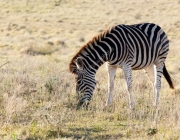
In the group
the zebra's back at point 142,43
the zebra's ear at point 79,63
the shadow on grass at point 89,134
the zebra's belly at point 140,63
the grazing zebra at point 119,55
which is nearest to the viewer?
the shadow on grass at point 89,134

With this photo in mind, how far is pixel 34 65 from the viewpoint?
15.2m

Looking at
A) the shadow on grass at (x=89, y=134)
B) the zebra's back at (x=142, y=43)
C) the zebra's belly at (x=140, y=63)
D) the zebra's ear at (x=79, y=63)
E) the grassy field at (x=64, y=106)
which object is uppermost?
the zebra's back at (x=142, y=43)

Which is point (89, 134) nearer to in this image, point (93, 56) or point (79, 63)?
point (79, 63)

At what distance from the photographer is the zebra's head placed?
9.10 meters

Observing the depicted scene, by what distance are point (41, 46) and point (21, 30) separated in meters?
13.0

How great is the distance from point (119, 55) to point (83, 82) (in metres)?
1.01

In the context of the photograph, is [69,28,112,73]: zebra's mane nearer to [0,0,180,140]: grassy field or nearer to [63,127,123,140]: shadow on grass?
[0,0,180,140]: grassy field

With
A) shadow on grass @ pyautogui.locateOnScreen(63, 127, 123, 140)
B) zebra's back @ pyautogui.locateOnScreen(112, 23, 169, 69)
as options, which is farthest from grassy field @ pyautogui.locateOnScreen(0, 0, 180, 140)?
zebra's back @ pyautogui.locateOnScreen(112, 23, 169, 69)

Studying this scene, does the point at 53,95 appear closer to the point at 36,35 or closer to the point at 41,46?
the point at 41,46

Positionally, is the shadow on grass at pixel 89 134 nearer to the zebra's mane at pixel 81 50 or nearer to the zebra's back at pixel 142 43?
the zebra's mane at pixel 81 50

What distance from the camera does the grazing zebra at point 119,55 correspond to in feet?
30.3

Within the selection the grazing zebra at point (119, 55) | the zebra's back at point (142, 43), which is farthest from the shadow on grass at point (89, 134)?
the zebra's back at point (142, 43)

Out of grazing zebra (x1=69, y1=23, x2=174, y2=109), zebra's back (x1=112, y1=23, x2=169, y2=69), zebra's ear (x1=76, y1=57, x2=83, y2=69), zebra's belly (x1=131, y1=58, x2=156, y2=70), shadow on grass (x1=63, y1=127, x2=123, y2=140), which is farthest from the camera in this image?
zebra's belly (x1=131, y1=58, x2=156, y2=70)

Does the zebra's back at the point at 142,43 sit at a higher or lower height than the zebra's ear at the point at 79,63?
higher
